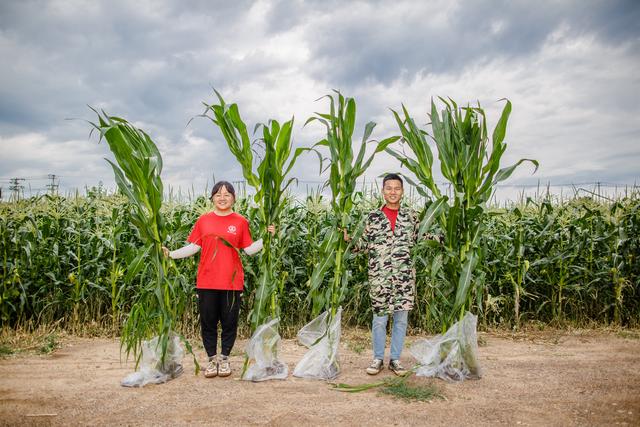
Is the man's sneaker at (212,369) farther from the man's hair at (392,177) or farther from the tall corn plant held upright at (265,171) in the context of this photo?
the man's hair at (392,177)

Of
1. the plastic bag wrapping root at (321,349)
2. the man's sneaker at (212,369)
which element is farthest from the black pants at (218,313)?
the plastic bag wrapping root at (321,349)

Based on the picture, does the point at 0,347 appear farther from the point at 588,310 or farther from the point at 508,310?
the point at 588,310

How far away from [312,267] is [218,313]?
97.6 inches

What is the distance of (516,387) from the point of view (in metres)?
4.47

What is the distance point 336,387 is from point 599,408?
7.63 ft

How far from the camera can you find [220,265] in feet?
14.8

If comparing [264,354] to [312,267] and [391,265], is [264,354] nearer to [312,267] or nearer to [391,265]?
[391,265]

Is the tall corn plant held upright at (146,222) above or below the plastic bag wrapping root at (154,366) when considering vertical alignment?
above

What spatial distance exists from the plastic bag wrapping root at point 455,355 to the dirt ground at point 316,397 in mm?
124

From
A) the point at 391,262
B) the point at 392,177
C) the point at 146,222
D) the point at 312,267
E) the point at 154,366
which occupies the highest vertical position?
the point at 392,177

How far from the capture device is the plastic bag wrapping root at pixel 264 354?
14.8 ft

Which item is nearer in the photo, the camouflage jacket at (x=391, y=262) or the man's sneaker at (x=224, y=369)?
the camouflage jacket at (x=391, y=262)

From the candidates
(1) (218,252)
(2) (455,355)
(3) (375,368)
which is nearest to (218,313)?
(1) (218,252)

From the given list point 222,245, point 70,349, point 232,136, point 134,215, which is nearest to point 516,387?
point 222,245
